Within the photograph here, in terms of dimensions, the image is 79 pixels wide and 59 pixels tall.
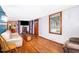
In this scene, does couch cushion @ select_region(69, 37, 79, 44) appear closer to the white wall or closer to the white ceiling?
the white wall

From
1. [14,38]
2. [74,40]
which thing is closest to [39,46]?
[14,38]

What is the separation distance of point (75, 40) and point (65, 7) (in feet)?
2.34

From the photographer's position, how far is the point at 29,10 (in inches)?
83.7

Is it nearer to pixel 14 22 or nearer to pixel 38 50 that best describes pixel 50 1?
pixel 14 22

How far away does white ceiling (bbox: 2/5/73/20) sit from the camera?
2.02m

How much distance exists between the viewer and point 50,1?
1982 millimetres

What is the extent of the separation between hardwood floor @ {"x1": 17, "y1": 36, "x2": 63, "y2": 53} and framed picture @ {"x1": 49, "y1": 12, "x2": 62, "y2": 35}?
0.27 metres

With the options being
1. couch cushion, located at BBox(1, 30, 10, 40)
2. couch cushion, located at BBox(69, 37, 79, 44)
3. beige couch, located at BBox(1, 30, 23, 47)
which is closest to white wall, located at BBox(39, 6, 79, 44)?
couch cushion, located at BBox(69, 37, 79, 44)

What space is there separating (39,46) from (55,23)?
62cm

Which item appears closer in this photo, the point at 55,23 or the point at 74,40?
the point at 74,40

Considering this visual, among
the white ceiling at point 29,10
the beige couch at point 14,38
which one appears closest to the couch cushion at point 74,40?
the white ceiling at point 29,10

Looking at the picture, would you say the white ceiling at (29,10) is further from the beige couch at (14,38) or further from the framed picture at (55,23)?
the beige couch at (14,38)

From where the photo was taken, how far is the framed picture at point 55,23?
2.14 meters

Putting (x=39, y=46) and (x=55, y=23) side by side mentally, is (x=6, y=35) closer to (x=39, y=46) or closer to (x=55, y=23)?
(x=39, y=46)
